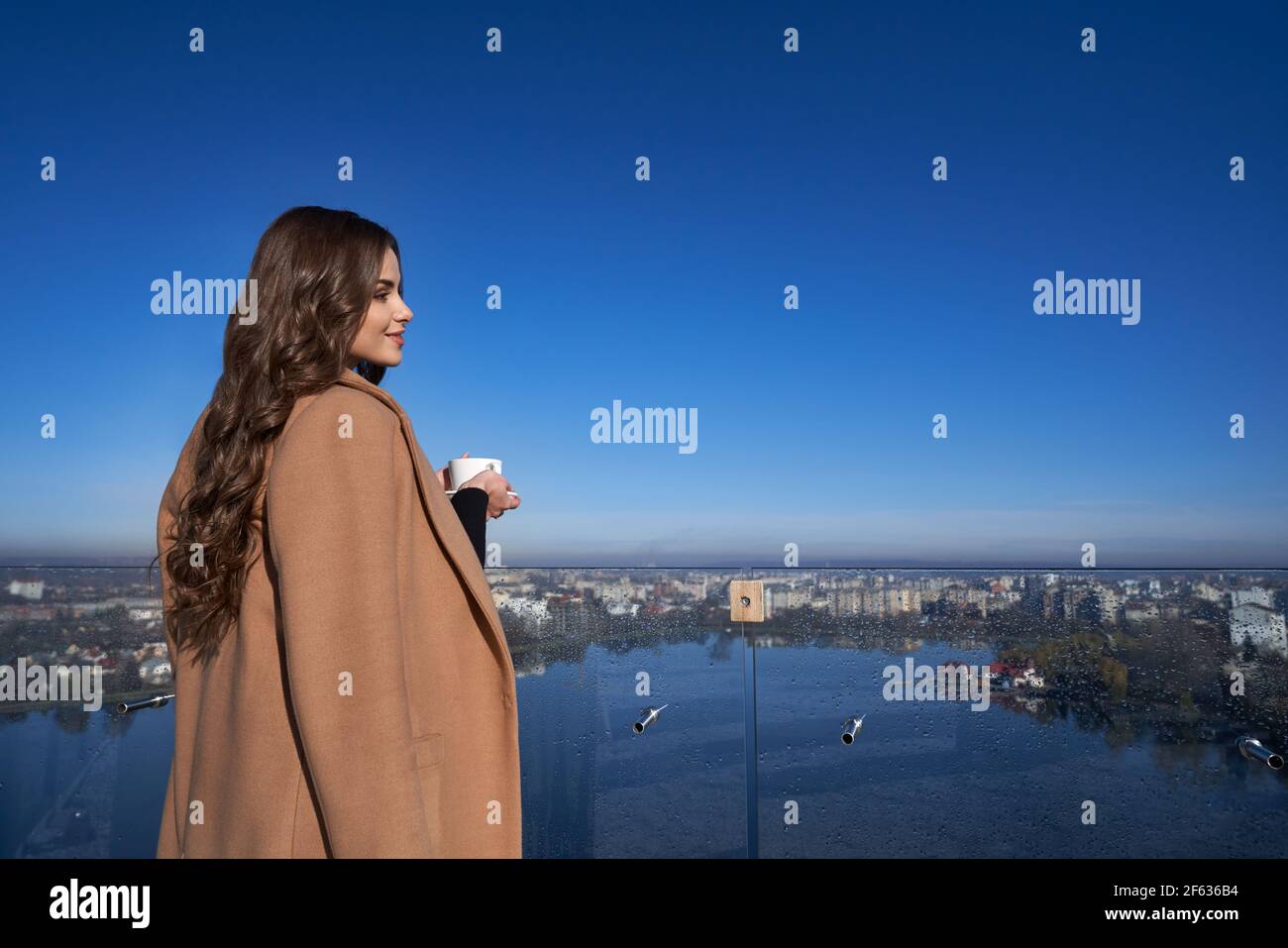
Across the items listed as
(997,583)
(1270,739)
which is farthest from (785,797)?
(1270,739)

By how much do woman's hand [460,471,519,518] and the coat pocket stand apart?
52 cm

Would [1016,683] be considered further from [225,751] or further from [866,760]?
[225,751]

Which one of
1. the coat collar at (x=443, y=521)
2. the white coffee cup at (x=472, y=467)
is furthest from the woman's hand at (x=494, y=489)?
the coat collar at (x=443, y=521)

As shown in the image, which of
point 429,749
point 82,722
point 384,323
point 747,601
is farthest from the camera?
point 747,601

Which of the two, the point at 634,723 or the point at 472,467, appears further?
the point at 634,723

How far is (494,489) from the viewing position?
1.46 m

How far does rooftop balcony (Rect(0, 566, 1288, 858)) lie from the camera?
2225mm

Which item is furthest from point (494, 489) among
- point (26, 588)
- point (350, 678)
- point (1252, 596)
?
point (1252, 596)

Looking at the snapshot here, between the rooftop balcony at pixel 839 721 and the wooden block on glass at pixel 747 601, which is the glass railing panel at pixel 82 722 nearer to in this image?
the rooftop balcony at pixel 839 721

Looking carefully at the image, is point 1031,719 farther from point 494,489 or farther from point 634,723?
point 494,489

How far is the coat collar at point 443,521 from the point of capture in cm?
100

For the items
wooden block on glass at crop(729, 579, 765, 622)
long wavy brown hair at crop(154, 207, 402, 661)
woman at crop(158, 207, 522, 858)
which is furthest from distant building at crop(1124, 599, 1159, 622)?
long wavy brown hair at crop(154, 207, 402, 661)

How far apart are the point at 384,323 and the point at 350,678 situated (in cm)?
51

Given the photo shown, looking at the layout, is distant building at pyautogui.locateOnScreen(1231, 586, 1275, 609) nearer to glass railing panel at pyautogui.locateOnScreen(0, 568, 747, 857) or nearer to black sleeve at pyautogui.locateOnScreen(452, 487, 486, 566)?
glass railing panel at pyautogui.locateOnScreen(0, 568, 747, 857)
